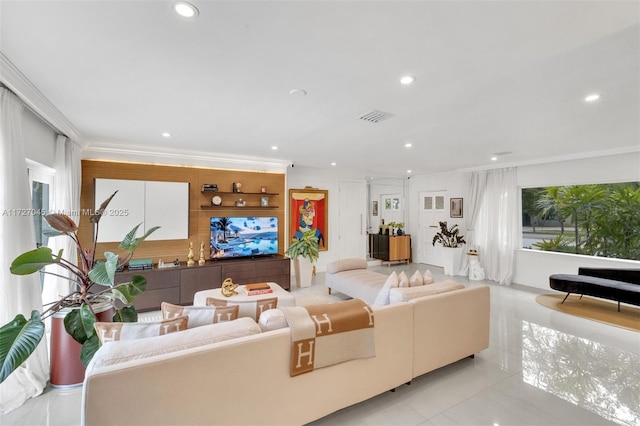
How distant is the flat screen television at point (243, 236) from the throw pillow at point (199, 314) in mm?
3125

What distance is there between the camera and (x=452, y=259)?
21.8ft

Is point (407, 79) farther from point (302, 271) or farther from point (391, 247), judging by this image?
point (391, 247)

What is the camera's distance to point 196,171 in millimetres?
5039

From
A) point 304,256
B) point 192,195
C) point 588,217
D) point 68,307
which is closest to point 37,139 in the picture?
point 68,307

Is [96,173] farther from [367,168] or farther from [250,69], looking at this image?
[367,168]

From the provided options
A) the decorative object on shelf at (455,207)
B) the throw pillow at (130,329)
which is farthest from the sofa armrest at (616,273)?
the throw pillow at (130,329)

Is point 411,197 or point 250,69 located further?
point 411,197

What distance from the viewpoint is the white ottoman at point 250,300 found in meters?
2.25

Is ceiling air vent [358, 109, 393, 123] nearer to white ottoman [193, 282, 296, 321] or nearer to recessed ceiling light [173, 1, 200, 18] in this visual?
recessed ceiling light [173, 1, 200, 18]

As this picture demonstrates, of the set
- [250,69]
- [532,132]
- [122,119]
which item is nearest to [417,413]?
[250,69]

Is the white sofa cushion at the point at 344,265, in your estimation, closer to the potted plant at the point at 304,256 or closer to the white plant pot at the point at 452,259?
the potted plant at the point at 304,256

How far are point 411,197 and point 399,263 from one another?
200 centimetres

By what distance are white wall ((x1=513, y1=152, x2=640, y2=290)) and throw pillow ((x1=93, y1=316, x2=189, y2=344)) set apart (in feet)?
21.6

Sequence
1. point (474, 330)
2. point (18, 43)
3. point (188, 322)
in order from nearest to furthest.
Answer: point (18, 43) < point (188, 322) < point (474, 330)
